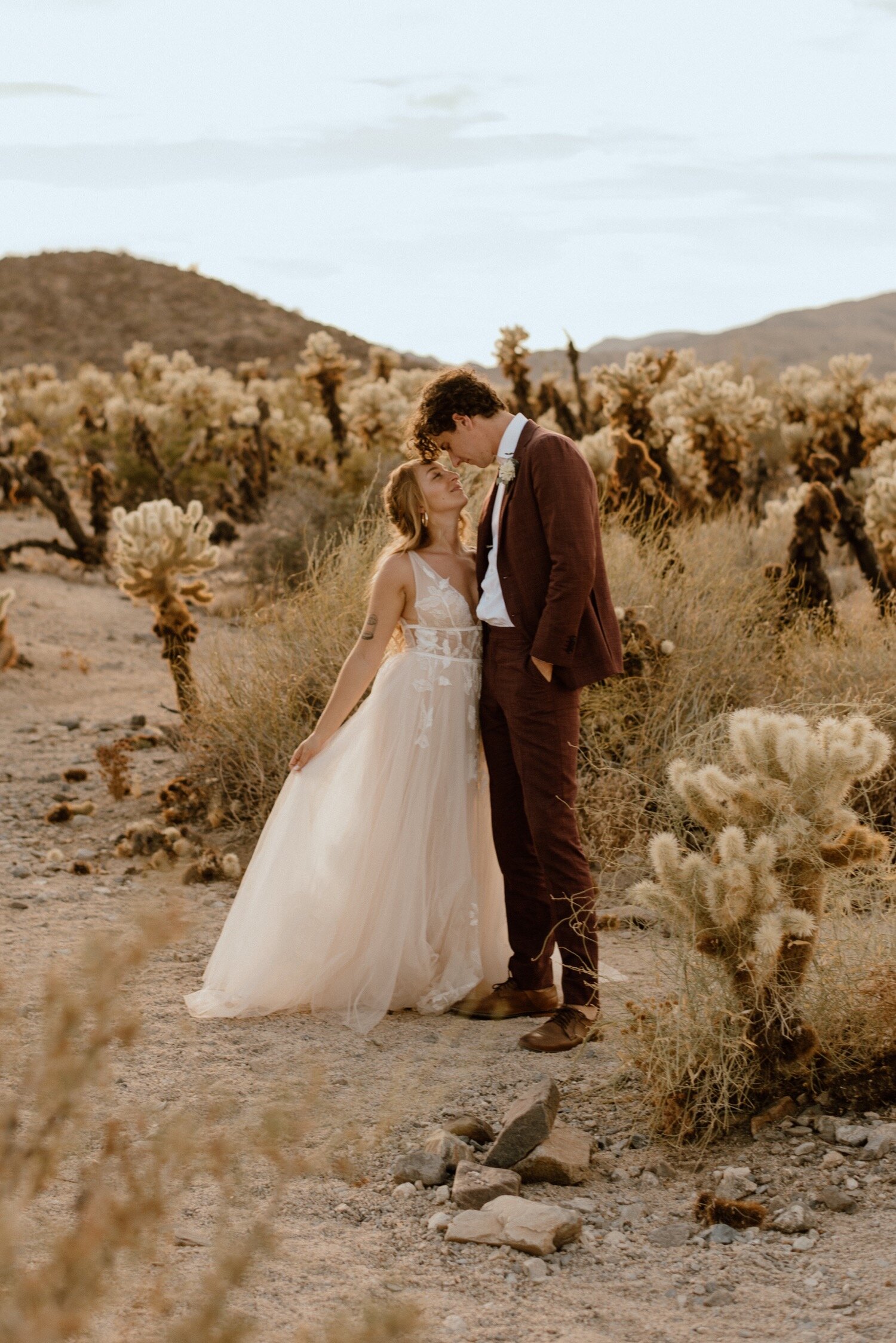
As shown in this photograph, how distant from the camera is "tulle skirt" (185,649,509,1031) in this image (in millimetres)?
4523

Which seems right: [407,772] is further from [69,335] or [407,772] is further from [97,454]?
[69,335]

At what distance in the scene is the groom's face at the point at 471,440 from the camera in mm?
4297

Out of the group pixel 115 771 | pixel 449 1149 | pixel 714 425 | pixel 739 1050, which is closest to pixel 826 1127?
pixel 739 1050

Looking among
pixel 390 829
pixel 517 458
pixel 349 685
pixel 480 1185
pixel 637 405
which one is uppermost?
pixel 637 405

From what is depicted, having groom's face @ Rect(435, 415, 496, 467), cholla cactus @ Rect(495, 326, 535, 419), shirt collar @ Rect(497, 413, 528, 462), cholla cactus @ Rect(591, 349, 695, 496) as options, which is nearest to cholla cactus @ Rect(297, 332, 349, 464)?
cholla cactus @ Rect(495, 326, 535, 419)

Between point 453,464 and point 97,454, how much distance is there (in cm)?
1988

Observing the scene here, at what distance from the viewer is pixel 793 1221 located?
9.70 ft

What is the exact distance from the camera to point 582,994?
4.28m

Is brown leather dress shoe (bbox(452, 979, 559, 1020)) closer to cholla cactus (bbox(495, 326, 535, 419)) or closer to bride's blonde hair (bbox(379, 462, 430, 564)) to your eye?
bride's blonde hair (bbox(379, 462, 430, 564))

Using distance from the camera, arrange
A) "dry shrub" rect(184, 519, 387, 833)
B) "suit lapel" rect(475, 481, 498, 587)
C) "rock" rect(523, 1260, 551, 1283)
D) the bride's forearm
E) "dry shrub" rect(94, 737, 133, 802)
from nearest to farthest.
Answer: "rock" rect(523, 1260, 551, 1283), "suit lapel" rect(475, 481, 498, 587), the bride's forearm, "dry shrub" rect(184, 519, 387, 833), "dry shrub" rect(94, 737, 133, 802)

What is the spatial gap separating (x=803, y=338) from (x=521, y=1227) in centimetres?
7996

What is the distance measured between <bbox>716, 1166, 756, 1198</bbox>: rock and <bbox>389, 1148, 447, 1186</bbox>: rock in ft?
2.28

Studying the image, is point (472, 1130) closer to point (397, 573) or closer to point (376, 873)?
point (376, 873)

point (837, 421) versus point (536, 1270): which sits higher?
point (837, 421)
